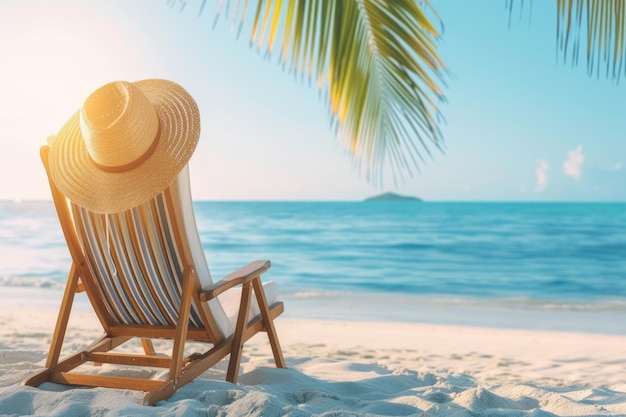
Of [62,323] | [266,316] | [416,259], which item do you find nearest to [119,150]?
[62,323]

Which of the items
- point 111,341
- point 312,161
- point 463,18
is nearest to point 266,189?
point 312,161

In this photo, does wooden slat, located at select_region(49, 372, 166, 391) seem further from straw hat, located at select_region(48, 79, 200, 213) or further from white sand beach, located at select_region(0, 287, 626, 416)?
straw hat, located at select_region(48, 79, 200, 213)

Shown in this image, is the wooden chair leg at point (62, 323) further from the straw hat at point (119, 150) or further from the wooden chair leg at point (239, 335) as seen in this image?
the wooden chair leg at point (239, 335)

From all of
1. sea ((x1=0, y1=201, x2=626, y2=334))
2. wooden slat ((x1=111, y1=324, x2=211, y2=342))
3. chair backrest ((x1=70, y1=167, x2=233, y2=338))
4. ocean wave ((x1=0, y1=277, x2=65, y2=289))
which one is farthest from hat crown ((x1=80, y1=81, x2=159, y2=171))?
ocean wave ((x1=0, y1=277, x2=65, y2=289))

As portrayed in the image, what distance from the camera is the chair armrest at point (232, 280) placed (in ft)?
8.02

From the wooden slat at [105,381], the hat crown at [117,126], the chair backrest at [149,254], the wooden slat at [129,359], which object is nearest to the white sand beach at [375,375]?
the wooden slat at [105,381]

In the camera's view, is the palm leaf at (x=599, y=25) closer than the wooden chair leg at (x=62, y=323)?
Yes

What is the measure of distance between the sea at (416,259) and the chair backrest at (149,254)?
4.10 meters

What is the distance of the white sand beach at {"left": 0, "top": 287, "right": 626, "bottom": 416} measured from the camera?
7.44ft

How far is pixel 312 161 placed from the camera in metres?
29.7

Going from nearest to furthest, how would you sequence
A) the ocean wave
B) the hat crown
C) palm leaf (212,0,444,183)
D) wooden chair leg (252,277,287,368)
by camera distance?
the hat crown, palm leaf (212,0,444,183), wooden chair leg (252,277,287,368), the ocean wave

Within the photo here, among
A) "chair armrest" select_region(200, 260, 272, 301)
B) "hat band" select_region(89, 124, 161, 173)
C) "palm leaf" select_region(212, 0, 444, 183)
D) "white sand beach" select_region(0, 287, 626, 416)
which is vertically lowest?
"white sand beach" select_region(0, 287, 626, 416)

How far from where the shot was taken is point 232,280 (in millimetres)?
2566

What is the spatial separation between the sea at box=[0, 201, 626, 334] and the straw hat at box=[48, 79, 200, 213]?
4.38 meters
